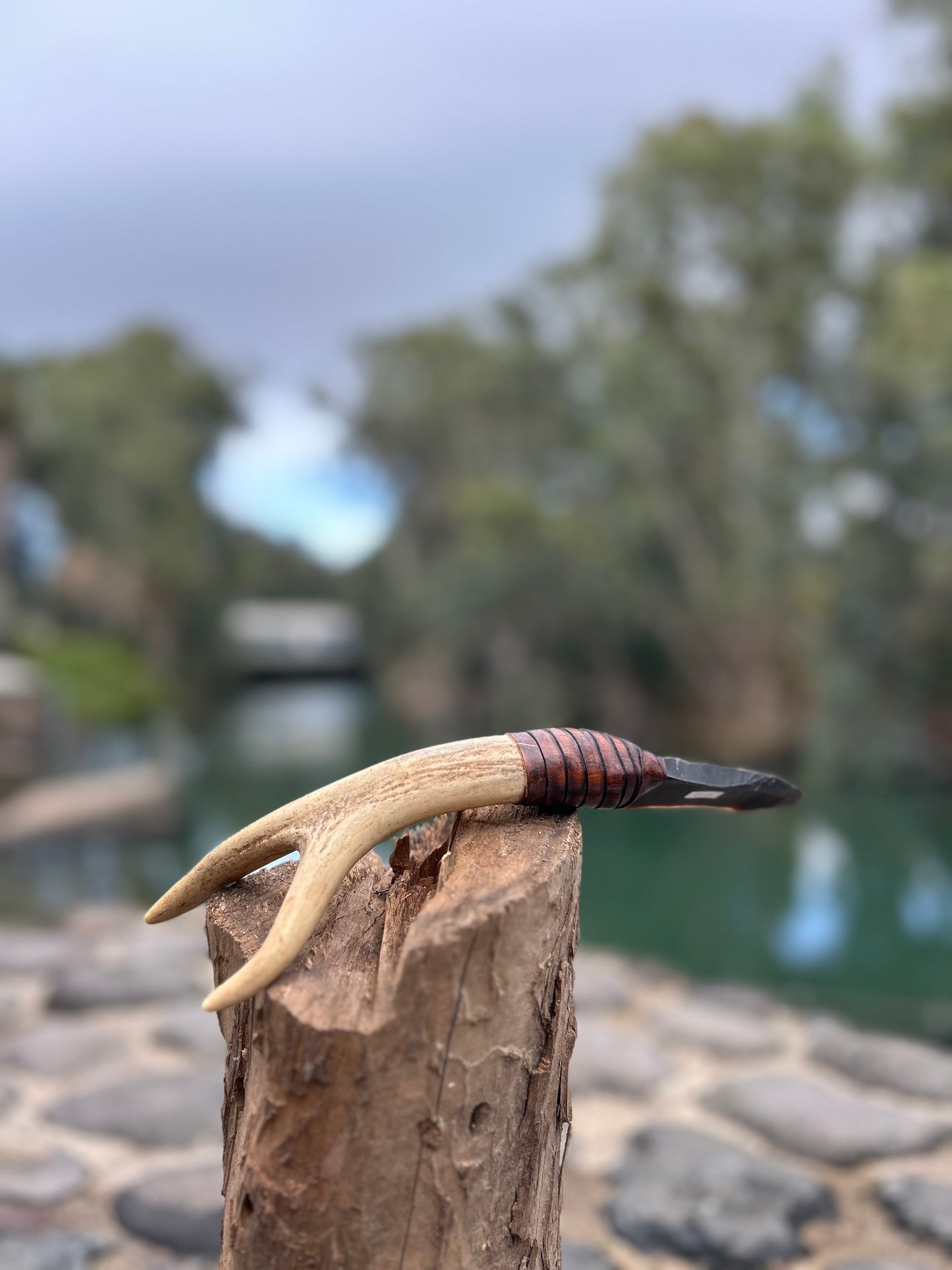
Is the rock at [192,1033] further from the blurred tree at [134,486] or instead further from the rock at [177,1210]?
the blurred tree at [134,486]

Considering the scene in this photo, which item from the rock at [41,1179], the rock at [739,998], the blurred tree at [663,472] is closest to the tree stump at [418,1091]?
the rock at [41,1179]

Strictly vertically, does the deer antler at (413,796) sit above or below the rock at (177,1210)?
above

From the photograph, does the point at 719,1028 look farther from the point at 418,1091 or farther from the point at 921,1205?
the point at 418,1091

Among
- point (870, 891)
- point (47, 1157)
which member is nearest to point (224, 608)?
point (870, 891)

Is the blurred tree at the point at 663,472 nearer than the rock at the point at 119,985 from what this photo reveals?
No

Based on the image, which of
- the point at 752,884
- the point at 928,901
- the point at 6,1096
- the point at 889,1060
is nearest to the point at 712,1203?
the point at 889,1060

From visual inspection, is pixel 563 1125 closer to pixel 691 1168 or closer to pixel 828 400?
pixel 691 1168
